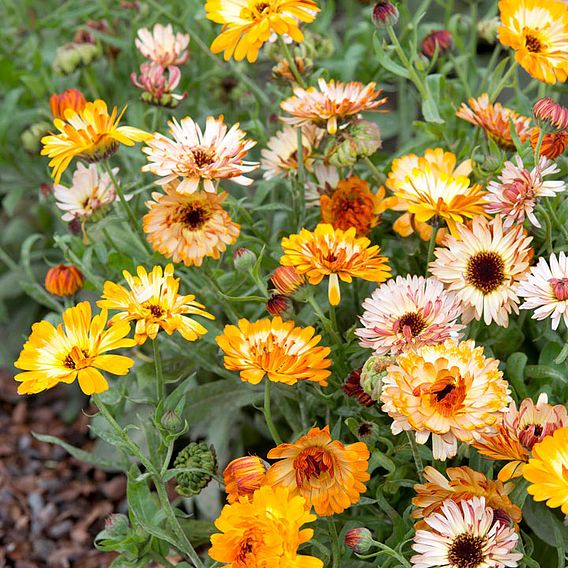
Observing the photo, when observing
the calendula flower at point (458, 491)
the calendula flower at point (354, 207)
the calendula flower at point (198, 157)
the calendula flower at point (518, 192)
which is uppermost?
the calendula flower at point (518, 192)

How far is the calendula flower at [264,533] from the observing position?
1093 mm

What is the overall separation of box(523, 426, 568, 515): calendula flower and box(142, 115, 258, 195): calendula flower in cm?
57

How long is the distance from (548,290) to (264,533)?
50cm

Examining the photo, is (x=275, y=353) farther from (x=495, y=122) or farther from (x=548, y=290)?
(x=495, y=122)

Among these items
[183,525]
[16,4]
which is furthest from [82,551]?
[16,4]

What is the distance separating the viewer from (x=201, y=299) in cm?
180

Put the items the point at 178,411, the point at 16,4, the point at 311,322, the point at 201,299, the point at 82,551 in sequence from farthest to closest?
the point at 16,4 → the point at 82,551 → the point at 201,299 → the point at 311,322 → the point at 178,411

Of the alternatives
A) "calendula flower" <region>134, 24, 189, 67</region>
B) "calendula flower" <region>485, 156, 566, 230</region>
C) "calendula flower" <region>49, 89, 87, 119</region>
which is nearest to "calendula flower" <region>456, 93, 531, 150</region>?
"calendula flower" <region>485, 156, 566, 230</region>

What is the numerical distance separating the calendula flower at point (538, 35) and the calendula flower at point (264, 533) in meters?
0.77

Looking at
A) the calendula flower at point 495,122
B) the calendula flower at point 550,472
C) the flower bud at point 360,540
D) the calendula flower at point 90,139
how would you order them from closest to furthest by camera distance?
the calendula flower at point 550,472
the flower bud at point 360,540
the calendula flower at point 90,139
the calendula flower at point 495,122

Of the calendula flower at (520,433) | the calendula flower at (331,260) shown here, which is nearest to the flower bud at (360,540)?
the calendula flower at (520,433)

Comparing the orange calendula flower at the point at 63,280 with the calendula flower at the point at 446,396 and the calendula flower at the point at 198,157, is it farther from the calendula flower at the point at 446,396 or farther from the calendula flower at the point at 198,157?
the calendula flower at the point at 446,396

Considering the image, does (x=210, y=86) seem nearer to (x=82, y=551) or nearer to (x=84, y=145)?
(x=84, y=145)

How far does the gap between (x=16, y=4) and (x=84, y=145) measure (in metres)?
Answer: 1.72
